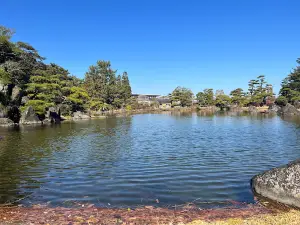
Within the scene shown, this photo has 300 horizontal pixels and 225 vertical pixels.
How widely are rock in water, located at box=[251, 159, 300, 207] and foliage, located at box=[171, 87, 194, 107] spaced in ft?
311

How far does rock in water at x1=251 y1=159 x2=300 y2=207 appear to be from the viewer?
7586mm

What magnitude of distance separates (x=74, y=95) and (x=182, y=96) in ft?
180

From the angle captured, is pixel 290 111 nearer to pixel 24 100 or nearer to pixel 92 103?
pixel 92 103

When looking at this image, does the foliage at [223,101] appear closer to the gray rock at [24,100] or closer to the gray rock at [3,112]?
the gray rock at [24,100]

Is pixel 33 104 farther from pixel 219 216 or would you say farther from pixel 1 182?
pixel 219 216

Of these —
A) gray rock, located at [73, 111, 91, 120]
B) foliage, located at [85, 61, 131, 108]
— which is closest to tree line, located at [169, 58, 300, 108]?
foliage, located at [85, 61, 131, 108]

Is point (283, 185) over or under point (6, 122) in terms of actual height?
under

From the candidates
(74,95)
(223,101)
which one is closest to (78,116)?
(74,95)

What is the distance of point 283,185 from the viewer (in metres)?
7.81

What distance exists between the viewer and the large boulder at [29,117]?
4064 centimetres

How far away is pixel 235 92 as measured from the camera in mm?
97062

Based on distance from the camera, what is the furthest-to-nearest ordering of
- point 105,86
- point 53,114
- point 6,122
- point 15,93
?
point 105,86 < point 53,114 < point 15,93 < point 6,122

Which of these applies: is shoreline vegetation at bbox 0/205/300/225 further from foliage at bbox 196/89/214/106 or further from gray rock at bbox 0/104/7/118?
foliage at bbox 196/89/214/106

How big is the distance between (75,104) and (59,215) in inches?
2133
